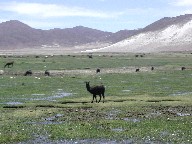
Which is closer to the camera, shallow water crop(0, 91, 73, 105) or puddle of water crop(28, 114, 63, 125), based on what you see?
puddle of water crop(28, 114, 63, 125)

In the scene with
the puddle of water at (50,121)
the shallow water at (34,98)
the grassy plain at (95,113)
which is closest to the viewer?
the grassy plain at (95,113)

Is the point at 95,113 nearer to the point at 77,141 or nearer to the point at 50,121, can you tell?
the point at 50,121

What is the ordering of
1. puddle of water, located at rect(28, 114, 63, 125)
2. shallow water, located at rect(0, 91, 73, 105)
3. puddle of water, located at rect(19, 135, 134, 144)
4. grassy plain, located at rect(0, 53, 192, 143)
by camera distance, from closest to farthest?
puddle of water, located at rect(19, 135, 134, 144), grassy plain, located at rect(0, 53, 192, 143), puddle of water, located at rect(28, 114, 63, 125), shallow water, located at rect(0, 91, 73, 105)

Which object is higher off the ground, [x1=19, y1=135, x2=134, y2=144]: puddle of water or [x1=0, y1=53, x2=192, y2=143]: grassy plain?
[x1=0, y1=53, x2=192, y2=143]: grassy plain

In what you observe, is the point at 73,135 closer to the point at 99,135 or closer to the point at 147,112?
the point at 99,135

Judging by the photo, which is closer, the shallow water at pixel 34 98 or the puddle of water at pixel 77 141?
the puddle of water at pixel 77 141

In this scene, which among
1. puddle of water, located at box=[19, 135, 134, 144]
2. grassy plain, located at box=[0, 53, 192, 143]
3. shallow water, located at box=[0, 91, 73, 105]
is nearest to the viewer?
puddle of water, located at box=[19, 135, 134, 144]

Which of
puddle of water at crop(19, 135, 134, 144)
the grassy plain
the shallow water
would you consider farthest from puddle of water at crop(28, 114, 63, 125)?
the shallow water

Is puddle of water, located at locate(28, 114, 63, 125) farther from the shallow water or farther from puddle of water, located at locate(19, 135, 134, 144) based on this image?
the shallow water

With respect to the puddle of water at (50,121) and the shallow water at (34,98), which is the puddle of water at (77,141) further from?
the shallow water at (34,98)

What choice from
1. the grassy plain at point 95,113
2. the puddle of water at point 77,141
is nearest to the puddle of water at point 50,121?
the grassy plain at point 95,113

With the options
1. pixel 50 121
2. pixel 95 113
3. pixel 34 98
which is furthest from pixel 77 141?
pixel 34 98

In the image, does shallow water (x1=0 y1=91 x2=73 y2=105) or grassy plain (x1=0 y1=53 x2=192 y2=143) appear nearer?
grassy plain (x1=0 y1=53 x2=192 y2=143)

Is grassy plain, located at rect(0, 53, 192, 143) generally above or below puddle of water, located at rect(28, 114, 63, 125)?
above
